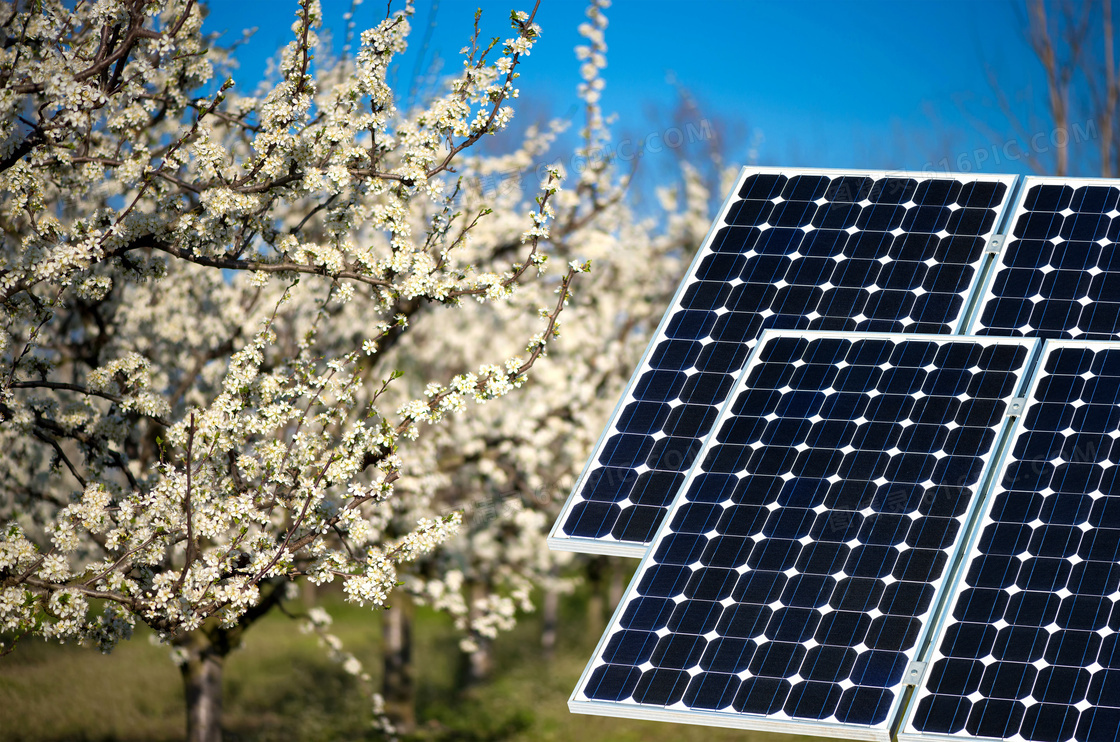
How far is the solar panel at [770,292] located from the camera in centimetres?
929

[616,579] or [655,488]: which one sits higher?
[655,488]

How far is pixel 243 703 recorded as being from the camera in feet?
74.2

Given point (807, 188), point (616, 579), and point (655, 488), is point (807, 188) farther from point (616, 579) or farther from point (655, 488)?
point (616, 579)

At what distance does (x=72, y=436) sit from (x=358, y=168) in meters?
4.09

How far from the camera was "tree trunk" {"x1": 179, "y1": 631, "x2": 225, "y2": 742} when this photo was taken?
12805mm

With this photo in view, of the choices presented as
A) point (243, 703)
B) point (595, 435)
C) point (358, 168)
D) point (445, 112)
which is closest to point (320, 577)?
point (358, 168)

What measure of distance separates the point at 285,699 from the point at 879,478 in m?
18.9

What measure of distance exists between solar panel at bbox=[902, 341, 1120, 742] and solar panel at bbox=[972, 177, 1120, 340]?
0.95m

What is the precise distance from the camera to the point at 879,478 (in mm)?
8664

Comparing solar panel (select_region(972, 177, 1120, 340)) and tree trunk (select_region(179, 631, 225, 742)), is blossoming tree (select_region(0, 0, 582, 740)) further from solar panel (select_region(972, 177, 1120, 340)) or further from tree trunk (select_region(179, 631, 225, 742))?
solar panel (select_region(972, 177, 1120, 340))

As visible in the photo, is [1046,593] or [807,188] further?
[807,188]

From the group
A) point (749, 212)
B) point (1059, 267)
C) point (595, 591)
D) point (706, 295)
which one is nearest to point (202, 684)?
point (706, 295)

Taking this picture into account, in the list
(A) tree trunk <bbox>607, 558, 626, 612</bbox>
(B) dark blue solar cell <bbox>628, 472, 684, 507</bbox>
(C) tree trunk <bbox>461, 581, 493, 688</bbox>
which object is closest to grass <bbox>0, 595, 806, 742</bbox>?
(C) tree trunk <bbox>461, 581, 493, 688</bbox>

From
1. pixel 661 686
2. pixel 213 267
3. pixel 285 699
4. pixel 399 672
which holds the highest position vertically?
pixel 213 267
